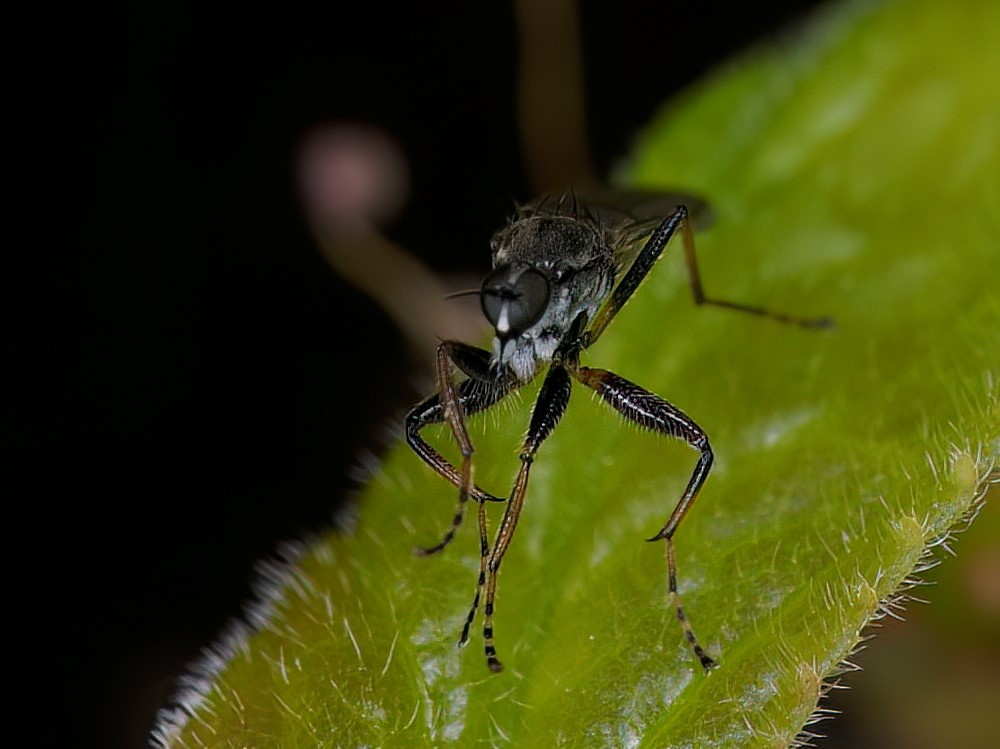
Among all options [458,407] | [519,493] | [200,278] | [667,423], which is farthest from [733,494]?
[200,278]

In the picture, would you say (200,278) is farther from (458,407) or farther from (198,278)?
(458,407)

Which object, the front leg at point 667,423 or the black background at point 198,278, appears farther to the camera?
the black background at point 198,278

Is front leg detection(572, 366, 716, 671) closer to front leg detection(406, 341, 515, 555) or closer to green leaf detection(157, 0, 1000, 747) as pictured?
green leaf detection(157, 0, 1000, 747)

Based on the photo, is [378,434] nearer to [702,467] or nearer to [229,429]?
[229,429]

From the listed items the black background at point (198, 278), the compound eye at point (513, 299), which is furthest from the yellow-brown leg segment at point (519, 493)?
the black background at point (198, 278)

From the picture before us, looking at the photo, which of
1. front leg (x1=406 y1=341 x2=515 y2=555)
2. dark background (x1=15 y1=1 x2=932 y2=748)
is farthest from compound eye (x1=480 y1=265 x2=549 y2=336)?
dark background (x1=15 y1=1 x2=932 y2=748)

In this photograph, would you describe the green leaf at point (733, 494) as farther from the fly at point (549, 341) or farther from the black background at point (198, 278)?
the black background at point (198, 278)
